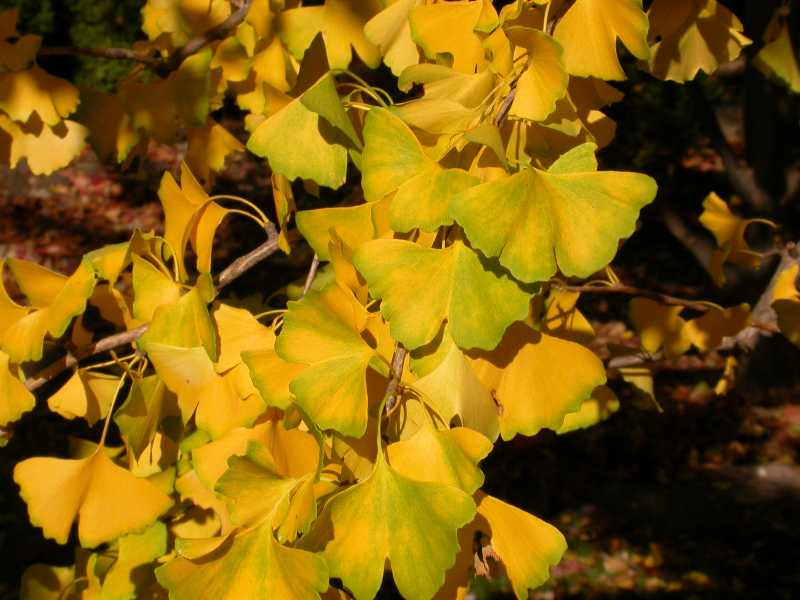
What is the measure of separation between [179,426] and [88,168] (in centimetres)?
659

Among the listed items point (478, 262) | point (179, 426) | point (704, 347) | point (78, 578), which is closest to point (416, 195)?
point (478, 262)

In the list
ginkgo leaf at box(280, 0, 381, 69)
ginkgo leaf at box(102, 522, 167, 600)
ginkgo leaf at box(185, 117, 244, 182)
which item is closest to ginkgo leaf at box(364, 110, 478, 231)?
ginkgo leaf at box(280, 0, 381, 69)

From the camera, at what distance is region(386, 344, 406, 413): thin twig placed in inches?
33.3

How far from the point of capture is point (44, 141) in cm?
163

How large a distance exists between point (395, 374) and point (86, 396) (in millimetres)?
503

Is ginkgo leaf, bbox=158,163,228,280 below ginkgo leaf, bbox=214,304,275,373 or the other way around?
the other way around

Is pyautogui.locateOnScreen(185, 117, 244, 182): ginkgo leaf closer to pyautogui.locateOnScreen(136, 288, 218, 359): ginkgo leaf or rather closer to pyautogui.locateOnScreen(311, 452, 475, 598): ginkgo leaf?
pyautogui.locateOnScreen(136, 288, 218, 359): ginkgo leaf

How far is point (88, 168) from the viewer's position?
733 centimetres

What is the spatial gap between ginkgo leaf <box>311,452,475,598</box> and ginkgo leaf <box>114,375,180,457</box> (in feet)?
1.01

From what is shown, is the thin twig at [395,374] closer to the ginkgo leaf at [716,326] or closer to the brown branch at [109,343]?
the brown branch at [109,343]

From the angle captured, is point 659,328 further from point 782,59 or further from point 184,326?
point 184,326

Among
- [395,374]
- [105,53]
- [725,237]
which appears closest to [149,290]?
[395,374]

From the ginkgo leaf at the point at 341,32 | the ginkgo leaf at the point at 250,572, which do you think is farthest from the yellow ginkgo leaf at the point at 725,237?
the ginkgo leaf at the point at 250,572

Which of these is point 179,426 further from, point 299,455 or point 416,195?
point 416,195
